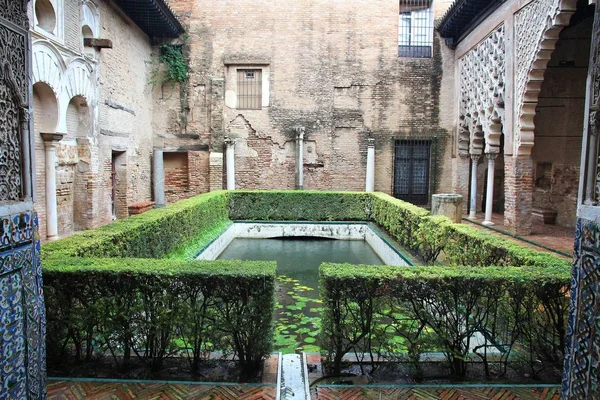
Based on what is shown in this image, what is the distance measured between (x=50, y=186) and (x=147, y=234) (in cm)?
348

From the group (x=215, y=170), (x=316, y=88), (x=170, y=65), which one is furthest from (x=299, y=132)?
(x=170, y=65)

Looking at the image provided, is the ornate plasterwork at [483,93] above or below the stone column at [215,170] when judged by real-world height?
above

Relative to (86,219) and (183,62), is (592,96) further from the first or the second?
(183,62)

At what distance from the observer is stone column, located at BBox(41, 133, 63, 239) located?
9078mm

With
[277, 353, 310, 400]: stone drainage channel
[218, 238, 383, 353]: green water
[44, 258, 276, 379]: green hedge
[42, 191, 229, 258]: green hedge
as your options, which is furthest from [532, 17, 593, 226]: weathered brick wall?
[44, 258, 276, 379]: green hedge

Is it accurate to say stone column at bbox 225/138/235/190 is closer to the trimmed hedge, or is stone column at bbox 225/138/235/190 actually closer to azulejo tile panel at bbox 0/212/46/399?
the trimmed hedge

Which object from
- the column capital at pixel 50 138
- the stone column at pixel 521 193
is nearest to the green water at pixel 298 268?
the stone column at pixel 521 193

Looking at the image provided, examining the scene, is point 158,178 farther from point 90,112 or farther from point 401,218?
point 401,218

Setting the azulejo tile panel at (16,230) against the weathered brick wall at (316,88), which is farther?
the weathered brick wall at (316,88)

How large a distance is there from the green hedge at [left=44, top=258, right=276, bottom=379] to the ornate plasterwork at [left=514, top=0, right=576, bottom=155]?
8.36 m

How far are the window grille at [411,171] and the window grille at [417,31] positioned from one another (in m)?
3.37

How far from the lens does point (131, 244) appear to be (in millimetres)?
6438

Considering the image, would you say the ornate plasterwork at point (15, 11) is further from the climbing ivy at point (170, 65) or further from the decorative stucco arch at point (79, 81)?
the climbing ivy at point (170, 65)

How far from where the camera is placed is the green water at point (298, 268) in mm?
5329
